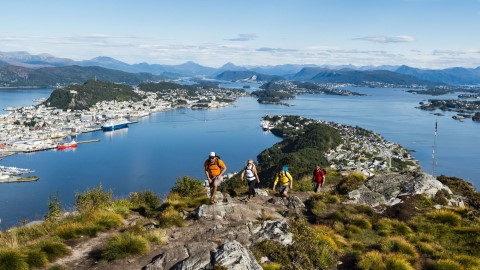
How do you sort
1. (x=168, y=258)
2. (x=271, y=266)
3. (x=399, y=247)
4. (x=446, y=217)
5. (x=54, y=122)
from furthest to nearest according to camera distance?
1. (x=54, y=122)
2. (x=446, y=217)
3. (x=399, y=247)
4. (x=271, y=266)
5. (x=168, y=258)

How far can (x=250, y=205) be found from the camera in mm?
12078

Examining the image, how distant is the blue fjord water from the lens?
212 feet

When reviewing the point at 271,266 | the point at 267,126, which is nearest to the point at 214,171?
the point at 271,266

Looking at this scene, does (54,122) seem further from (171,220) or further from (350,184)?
(171,220)

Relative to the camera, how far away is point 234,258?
24.1 feet

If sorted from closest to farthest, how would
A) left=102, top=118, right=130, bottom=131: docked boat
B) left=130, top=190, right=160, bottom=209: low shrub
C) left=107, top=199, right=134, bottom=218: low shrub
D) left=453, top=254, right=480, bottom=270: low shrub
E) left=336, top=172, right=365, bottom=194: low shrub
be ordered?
left=453, top=254, right=480, bottom=270: low shrub
left=107, top=199, right=134, bottom=218: low shrub
left=130, top=190, right=160, bottom=209: low shrub
left=336, top=172, right=365, bottom=194: low shrub
left=102, top=118, right=130, bottom=131: docked boat

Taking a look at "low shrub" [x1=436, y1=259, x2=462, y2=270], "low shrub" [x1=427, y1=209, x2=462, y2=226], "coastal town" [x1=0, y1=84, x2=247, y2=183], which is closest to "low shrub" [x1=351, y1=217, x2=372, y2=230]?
"low shrub" [x1=427, y1=209, x2=462, y2=226]

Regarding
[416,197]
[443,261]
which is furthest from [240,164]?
[443,261]

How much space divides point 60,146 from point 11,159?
1286 centimetres

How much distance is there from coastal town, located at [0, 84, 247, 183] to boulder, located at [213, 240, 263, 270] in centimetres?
7385

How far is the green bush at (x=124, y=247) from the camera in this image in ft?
25.7

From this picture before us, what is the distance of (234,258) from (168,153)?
87.9 meters

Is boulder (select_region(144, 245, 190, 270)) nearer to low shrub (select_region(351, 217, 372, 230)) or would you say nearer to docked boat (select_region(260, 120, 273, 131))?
low shrub (select_region(351, 217, 372, 230))

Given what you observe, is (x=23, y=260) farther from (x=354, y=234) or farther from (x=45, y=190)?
(x=45, y=190)
